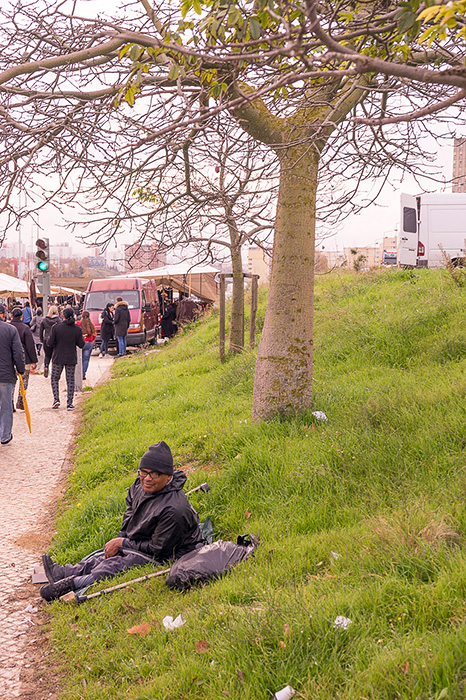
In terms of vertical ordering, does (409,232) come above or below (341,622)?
above

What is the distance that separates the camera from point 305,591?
11.0 feet

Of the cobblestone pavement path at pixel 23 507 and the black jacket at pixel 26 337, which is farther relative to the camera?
the black jacket at pixel 26 337

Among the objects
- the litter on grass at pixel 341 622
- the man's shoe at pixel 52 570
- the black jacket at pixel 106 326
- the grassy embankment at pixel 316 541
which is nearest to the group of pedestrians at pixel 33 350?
the grassy embankment at pixel 316 541

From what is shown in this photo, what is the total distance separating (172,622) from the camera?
3.60m

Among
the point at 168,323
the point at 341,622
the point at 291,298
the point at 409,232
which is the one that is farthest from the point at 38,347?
the point at 341,622

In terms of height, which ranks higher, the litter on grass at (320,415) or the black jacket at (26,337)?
the black jacket at (26,337)

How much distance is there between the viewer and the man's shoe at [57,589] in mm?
4516

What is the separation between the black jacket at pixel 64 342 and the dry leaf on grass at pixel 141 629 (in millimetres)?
9156

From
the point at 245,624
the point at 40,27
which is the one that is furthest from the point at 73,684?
the point at 40,27

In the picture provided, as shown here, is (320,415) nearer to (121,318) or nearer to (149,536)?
(149,536)

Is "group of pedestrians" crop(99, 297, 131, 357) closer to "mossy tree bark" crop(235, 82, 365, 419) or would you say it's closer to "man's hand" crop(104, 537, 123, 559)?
"mossy tree bark" crop(235, 82, 365, 419)

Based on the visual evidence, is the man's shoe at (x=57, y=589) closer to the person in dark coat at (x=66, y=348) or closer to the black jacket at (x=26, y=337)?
the black jacket at (x=26, y=337)

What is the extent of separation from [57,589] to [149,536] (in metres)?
0.73

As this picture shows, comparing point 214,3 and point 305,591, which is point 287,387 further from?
point 214,3
